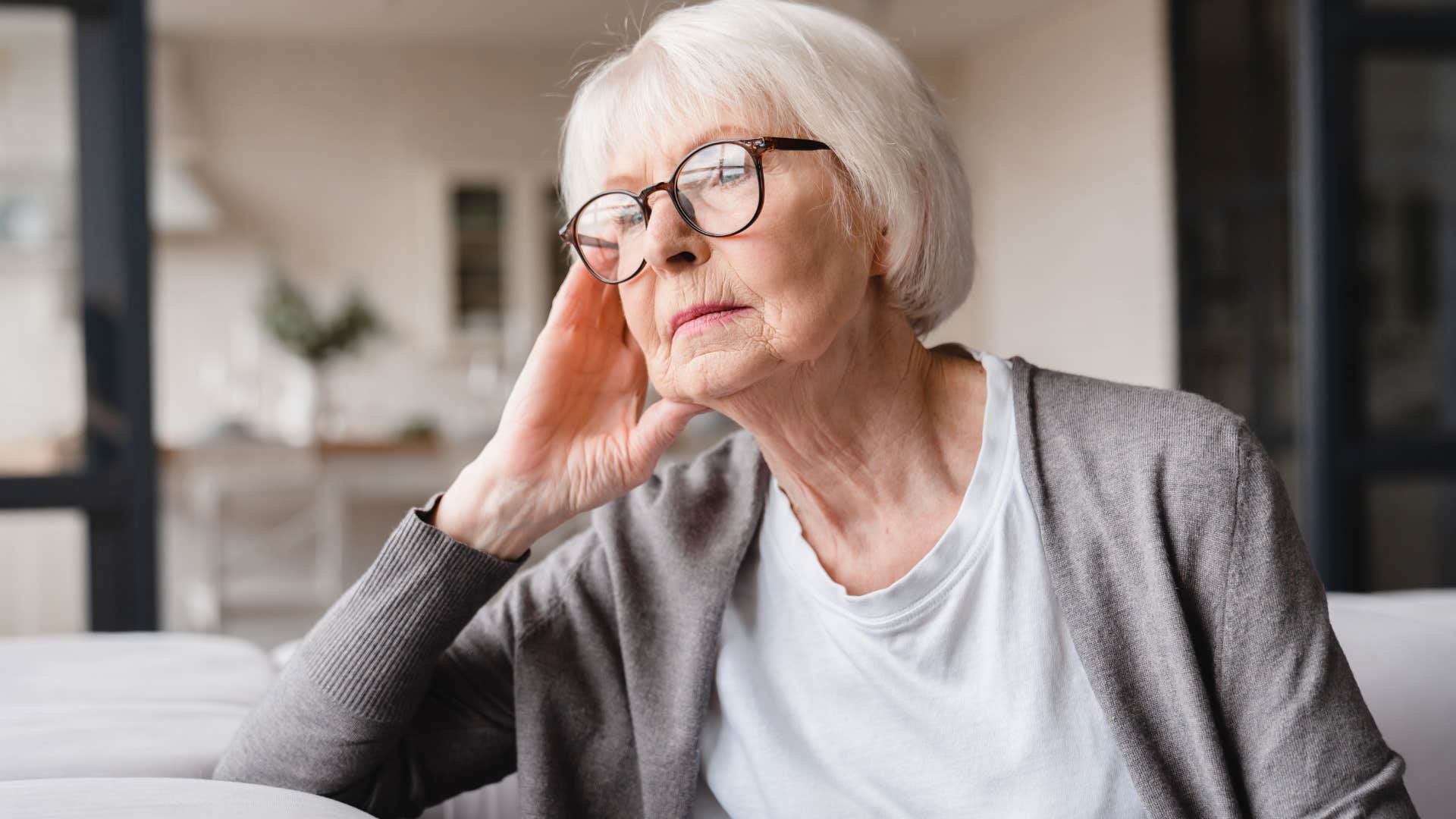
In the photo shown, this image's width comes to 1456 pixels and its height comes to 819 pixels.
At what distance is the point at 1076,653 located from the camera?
3.31 feet

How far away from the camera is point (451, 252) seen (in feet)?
22.5

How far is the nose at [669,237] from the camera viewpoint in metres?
1.03

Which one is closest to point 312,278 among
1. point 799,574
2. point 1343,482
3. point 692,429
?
point 692,429

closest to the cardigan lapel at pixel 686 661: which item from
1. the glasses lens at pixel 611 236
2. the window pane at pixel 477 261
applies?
the glasses lens at pixel 611 236

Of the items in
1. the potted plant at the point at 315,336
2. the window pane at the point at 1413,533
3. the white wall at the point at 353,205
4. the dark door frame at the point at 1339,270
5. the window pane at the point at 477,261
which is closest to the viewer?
the dark door frame at the point at 1339,270

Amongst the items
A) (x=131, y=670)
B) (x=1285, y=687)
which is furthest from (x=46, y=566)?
(x=1285, y=687)

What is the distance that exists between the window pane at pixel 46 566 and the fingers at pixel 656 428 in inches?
70.0

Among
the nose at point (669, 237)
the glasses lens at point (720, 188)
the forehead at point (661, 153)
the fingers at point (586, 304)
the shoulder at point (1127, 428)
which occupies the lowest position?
the shoulder at point (1127, 428)

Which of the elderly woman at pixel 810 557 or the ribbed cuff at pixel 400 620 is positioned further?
the ribbed cuff at pixel 400 620

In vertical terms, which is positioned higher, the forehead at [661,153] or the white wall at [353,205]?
the white wall at [353,205]

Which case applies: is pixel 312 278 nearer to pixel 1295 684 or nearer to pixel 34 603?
pixel 34 603

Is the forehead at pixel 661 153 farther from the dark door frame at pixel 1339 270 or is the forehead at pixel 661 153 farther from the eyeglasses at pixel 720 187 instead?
the dark door frame at pixel 1339 270

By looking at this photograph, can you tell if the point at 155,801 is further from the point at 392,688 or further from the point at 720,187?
the point at 720,187

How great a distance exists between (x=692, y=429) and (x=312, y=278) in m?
2.78
